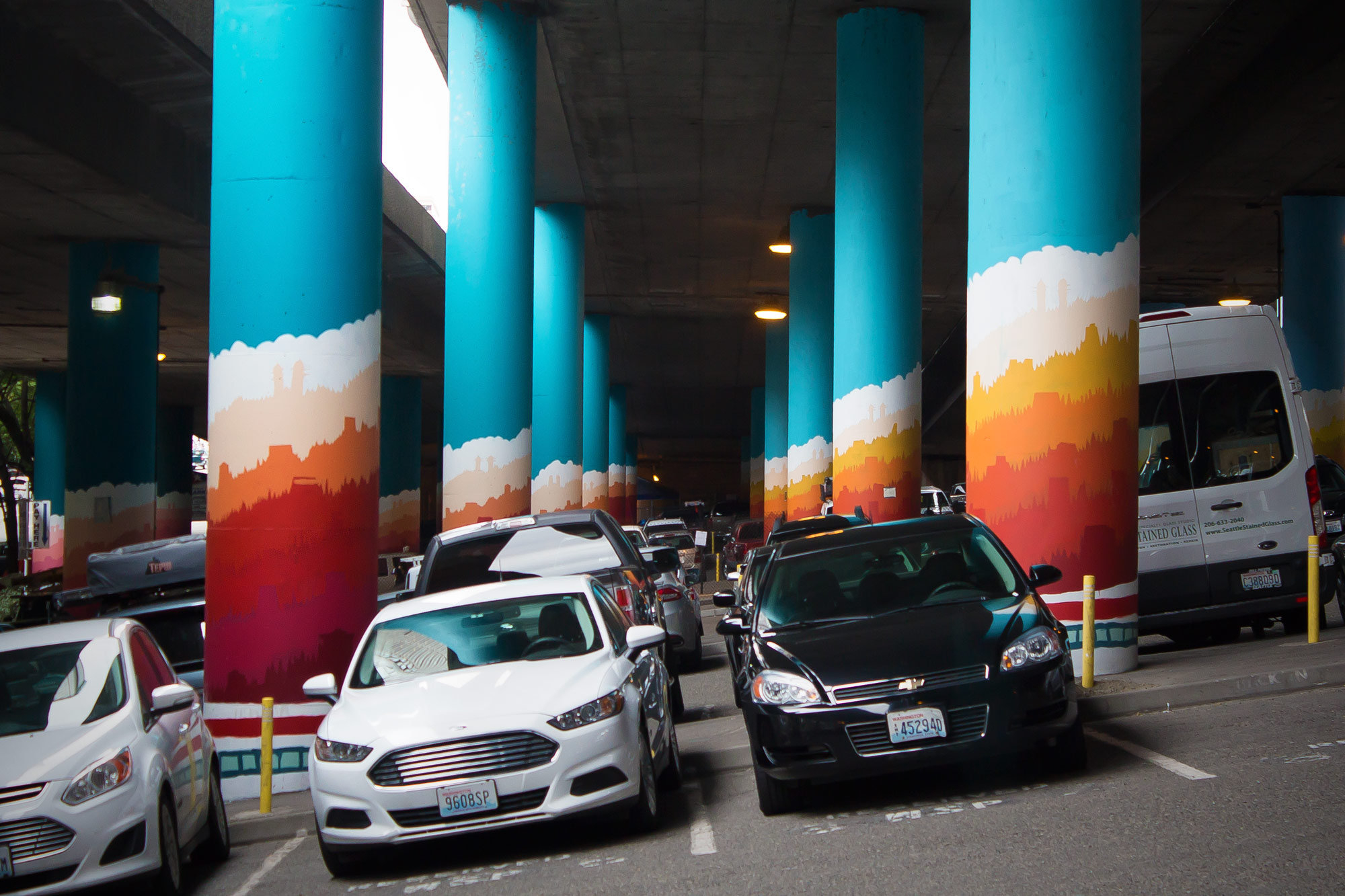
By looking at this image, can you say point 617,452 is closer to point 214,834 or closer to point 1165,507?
point 1165,507

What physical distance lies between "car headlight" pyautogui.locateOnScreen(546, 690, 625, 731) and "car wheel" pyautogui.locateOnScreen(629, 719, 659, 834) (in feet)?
0.85

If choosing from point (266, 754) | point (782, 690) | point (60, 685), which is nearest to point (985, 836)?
point (782, 690)

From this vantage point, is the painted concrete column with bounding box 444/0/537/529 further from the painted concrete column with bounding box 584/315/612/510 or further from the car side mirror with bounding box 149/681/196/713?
the painted concrete column with bounding box 584/315/612/510

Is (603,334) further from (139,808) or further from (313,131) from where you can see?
(139,808)

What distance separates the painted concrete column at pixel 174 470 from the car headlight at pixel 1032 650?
46604 millimetres

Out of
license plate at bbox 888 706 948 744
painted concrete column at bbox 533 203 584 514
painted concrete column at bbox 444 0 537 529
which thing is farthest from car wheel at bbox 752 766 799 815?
→ painted concrete column at bbox 533 203 584 514

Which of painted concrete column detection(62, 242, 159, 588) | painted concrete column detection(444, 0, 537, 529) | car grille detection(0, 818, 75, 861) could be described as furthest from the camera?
painted concrete column detection(62, 242, 159, 588)

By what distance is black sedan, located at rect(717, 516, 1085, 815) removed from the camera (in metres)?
7.12

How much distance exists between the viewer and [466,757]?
7.09 meters

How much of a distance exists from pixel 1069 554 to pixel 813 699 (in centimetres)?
445

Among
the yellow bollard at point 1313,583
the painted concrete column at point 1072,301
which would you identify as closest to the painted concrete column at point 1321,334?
the yellow bollard at point 1313,583

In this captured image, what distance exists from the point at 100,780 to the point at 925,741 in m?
4.30

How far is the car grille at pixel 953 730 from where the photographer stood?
7109 mm

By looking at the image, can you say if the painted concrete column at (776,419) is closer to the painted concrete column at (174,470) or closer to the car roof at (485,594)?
the painted concrete column at (174,470)
